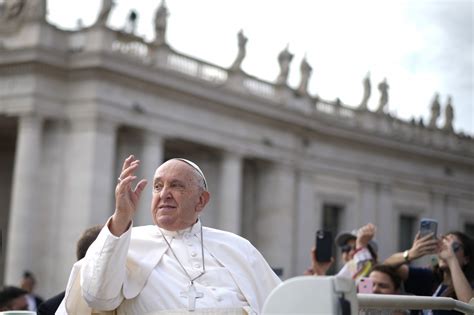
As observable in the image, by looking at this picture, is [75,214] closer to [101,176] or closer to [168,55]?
[101,176]

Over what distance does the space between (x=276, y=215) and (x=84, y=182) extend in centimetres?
901

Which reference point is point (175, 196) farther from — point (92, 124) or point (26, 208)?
point (92, 124)

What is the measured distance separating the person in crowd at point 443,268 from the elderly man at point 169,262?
6.09 ft

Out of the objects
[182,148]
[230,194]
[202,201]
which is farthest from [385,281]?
[182,148]

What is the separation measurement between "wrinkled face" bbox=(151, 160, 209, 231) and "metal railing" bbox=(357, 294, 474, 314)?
1.44m

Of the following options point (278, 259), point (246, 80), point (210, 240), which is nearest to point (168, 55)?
point (246, 80)

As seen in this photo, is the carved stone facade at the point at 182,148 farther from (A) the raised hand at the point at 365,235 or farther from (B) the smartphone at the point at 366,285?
(B) the smartphone at the point at 366,285

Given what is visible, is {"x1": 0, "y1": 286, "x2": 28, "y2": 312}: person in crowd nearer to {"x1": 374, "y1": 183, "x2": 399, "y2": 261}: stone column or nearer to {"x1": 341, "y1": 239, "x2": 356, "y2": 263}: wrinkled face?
{"x1": 341, "y1": 239, "x2": 356, "y2": 263}: wrinkled face

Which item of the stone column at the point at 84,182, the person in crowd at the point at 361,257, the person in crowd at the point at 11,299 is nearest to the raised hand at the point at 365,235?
the person in crowd at the point at 361,257

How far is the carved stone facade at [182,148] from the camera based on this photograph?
2484 cm

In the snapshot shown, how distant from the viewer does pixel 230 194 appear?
29.4 m

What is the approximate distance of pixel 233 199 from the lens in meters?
29.4

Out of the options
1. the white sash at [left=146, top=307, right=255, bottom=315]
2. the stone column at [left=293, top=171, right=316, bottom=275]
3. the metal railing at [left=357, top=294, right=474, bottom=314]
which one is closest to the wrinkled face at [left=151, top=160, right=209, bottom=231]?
the white sash at [left=146, top=307, right=255, bottom=315]

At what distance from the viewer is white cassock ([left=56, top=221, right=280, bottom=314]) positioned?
4453mm
